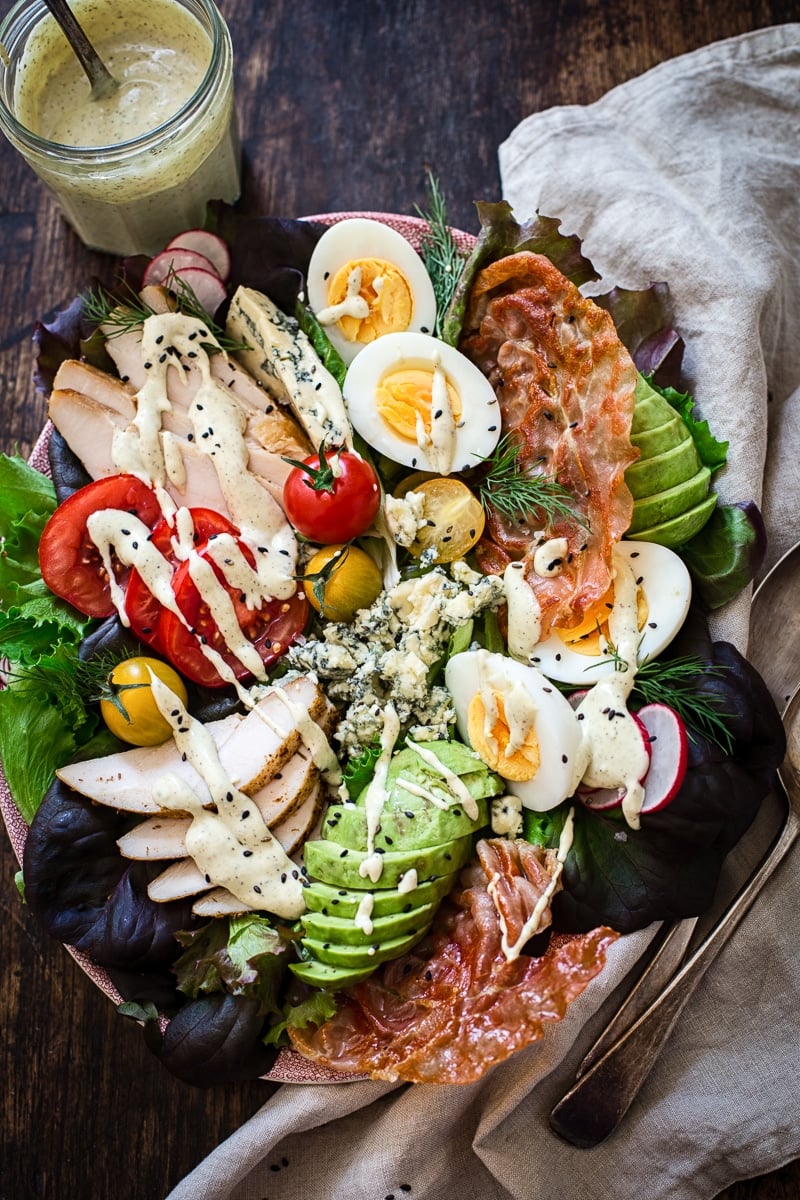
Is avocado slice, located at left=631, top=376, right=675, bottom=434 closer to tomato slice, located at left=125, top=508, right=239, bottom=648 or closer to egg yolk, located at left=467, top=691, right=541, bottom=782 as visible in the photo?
egg yolk, located at left=467, top=691, right=541, bottom=782

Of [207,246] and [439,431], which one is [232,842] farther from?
[207,246]

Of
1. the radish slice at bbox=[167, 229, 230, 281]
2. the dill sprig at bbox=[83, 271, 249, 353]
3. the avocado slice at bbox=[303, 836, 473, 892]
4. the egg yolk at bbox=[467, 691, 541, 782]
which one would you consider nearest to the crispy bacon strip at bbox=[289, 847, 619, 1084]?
the avocado slice at bbox=[303, 836, 473, 892]

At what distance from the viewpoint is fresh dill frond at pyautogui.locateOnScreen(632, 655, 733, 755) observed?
2479mm

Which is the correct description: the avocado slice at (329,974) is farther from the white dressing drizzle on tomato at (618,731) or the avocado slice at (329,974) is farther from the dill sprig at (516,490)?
the dill sprig at (516,490)

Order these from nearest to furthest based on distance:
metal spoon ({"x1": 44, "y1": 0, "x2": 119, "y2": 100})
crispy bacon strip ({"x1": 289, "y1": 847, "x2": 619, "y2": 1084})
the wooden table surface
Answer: crispy bacon strip ({"x1": 289, "y1": 847, "x2": 619, "y2": 1084}) → metal spoon ({"x1": 44, "y1": 0, "x2": 119, "y2": 100}) → the wooden table surface

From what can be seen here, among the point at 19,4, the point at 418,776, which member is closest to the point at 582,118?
the point at 19,4

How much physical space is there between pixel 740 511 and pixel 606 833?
877 mm

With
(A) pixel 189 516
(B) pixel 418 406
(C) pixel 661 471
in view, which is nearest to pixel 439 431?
(B) pixel 418 406

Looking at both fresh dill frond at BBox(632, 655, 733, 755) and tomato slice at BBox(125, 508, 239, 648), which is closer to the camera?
fresh dill frond at BBox(632, 655, 733, 755)

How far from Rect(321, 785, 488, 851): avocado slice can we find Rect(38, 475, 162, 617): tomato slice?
0.82 m

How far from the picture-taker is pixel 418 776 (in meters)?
2.46

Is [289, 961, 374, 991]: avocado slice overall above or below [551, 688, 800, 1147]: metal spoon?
above

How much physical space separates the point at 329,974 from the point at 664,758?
36.4 inches

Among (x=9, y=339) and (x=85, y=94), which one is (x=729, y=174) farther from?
(x=9, y=339)
